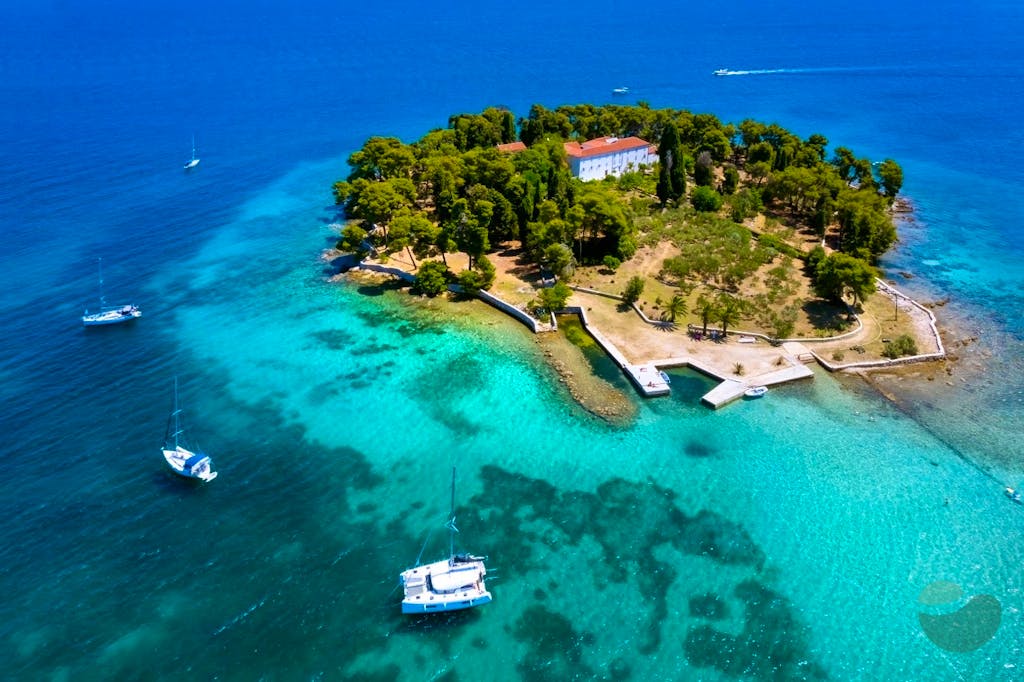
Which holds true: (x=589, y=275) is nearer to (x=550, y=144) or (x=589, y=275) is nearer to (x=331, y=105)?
→ (x=550, y=144)

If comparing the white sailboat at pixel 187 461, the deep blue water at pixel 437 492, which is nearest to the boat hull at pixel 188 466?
the white sailboat at pixel 187 461

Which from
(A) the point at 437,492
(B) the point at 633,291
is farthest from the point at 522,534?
(B) the point at 633,291

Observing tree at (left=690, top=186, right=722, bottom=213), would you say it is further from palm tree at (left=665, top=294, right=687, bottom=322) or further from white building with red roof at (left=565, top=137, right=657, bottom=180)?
palm tree at (left=665, top=294, right=687, bottom=322)

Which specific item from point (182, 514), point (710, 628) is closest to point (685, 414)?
point (710, 628)

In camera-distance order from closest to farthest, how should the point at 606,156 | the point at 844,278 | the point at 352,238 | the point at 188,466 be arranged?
the point at 188,466 < the point at 844,278 < the point at 352,238 < the point at 606,156

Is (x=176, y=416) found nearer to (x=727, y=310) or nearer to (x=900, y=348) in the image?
(x=727, y=310)

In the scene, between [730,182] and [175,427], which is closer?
[175,427]
